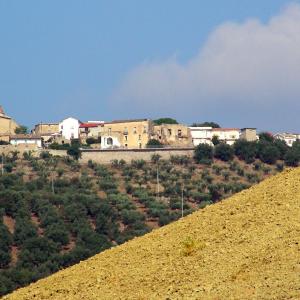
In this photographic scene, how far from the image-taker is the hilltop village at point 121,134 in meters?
118

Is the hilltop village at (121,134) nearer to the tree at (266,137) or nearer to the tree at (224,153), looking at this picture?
the tree at (266,137)

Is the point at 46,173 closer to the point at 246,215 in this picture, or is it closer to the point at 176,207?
the point at 176,207

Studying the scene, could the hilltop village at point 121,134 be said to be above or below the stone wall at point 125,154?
above

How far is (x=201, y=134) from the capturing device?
127 m

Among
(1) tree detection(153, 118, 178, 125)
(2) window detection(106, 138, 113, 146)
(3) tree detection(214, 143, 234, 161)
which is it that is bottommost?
(3) tree detection(214, 143, 234, 161)

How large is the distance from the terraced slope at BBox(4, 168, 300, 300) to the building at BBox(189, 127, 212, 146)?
4277 inches

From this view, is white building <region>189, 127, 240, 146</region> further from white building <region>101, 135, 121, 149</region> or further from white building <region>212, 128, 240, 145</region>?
white building <region>101, 135, 121, 149</region>

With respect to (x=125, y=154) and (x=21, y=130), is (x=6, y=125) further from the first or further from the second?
(x=125, y=154)

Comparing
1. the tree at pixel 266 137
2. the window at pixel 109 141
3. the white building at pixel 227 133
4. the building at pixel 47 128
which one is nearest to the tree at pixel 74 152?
the window at pixel 109 141

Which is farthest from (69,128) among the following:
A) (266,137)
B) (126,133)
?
(266,137)

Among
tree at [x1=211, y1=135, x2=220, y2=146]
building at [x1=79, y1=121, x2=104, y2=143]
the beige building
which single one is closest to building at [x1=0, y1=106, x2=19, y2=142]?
the beige building

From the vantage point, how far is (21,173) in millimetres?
95938

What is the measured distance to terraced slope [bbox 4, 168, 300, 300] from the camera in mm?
11570

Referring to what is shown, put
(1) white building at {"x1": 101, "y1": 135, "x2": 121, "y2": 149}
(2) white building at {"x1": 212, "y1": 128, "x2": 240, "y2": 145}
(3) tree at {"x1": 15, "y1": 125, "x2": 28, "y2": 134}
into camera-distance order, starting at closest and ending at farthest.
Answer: (1) white building at {"x1": 101, "y1": 135, "x2": 121, "y2": 149}, (2) white building at {"x1": 212, "y1": 128, "x2": 240, "y2": 145}, (3) tree at {"x1": 15, "y1": 125, "x2": 28, "y2": 134}
